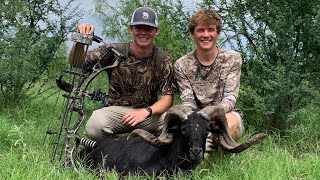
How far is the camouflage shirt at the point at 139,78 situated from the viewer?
626cm

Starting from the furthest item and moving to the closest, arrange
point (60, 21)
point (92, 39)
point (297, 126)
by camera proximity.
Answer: point (60, 21) → point (297, 126) → point (92, 39)

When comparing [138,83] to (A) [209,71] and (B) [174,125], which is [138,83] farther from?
(B) [174,125]

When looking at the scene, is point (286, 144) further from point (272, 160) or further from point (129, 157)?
point (129, 157)

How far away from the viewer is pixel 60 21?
879cm

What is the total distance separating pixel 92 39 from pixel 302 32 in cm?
326

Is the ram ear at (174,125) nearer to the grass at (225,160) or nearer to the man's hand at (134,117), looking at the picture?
the grass at (225,160)

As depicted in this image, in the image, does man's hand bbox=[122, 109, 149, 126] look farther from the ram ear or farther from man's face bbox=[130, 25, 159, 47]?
man's face bbox=[130, 25, 159, 47]

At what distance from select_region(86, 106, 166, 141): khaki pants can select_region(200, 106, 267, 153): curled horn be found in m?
1.06

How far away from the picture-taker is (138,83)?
20.8 ft

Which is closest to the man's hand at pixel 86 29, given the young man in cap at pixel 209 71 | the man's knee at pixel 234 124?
the young man in cap at pixel 209 71

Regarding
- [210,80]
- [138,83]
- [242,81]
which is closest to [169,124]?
[210,80]

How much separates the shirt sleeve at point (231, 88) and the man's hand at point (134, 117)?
92 centimetres

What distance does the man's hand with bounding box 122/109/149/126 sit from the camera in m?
5.87

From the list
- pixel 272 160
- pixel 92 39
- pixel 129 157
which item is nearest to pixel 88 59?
pixel 92 39
